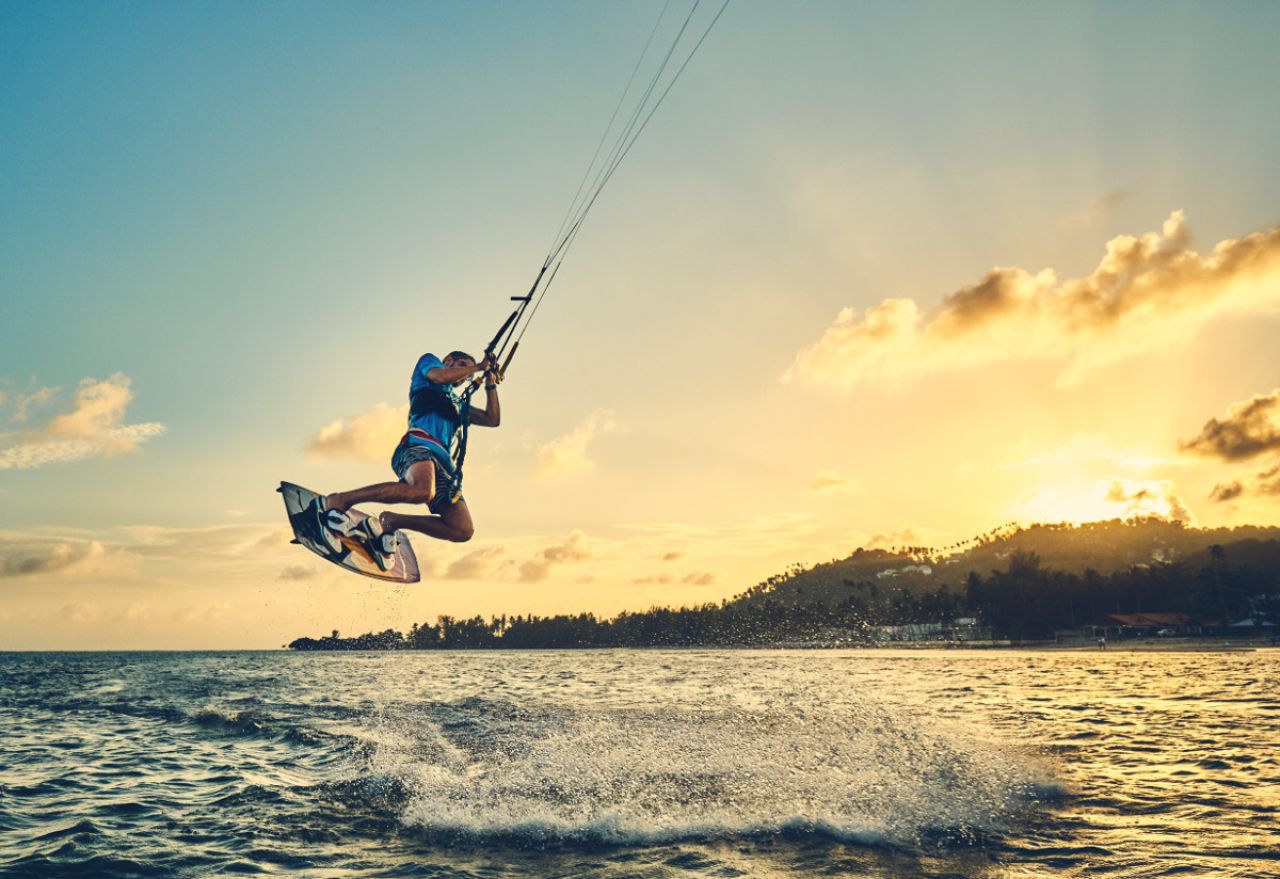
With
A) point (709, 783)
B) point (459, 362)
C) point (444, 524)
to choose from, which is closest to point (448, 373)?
point (459, 362)

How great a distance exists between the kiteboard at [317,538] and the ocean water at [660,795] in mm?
3897

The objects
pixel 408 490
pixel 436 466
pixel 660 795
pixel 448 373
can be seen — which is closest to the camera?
pixel 408 490

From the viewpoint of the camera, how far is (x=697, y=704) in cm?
2884

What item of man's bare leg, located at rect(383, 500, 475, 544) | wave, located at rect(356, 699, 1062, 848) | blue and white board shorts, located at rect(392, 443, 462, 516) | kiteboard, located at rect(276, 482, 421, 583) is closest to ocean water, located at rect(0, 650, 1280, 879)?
wave, located at rect(356, 699, 1062, 848)

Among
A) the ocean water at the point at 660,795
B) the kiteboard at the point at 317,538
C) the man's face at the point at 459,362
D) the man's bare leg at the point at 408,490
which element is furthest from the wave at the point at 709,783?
the man's face at the point at 459,362

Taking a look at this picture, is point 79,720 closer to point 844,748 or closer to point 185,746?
point 185,746

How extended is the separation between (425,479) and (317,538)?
1.95m

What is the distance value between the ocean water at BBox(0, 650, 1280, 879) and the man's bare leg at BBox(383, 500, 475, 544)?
4258 mm

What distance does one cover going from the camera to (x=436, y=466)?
9773mm

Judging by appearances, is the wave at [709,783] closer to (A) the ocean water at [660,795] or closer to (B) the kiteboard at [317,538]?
(A) the ocean water at [660,795]

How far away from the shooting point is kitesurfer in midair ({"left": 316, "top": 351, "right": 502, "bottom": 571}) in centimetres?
960

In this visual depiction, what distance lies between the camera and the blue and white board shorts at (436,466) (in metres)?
9.70

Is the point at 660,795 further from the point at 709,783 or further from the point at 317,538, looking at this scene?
the point at 317,538

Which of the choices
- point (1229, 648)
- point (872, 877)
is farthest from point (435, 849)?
point (1229, 648)
